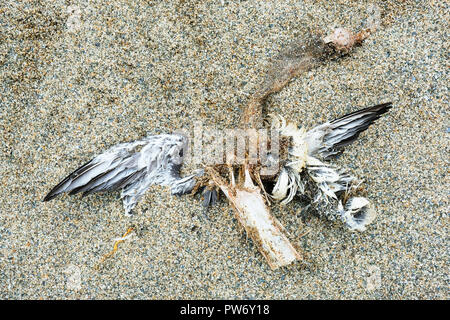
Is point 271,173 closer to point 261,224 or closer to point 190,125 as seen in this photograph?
point 261,224

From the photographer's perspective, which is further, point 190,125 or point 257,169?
point 190,125

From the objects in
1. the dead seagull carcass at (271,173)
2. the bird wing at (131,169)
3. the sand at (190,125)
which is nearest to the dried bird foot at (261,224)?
the dead seagull carcass at (271,173)

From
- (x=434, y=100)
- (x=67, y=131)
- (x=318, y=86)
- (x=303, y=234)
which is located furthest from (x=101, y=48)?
(x=434, y=100)

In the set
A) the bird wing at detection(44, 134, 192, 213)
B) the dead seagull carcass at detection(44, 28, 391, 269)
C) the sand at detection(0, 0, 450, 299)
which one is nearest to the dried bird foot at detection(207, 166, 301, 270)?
the dead seagull carcass at detection(44, 28, 391, 269)

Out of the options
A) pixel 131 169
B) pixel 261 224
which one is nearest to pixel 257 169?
pixel 261 224

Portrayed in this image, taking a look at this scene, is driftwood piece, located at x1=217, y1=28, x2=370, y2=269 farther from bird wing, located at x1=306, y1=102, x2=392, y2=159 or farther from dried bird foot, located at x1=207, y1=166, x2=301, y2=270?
bird wing, located at x1=306, y1=102, x2=392, y2=159

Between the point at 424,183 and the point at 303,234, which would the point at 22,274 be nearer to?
the point at 303,234
